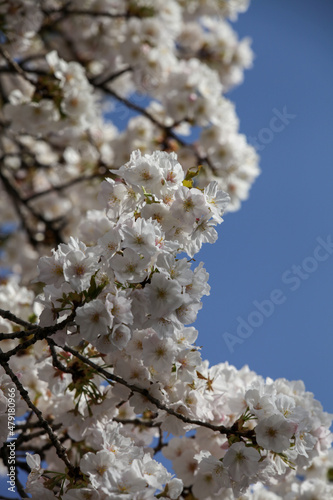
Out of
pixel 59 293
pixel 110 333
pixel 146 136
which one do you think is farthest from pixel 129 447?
pixel 146 136

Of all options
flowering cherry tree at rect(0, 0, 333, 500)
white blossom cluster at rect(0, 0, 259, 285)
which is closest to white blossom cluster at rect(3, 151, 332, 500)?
flowering cherry tree at rect(0, 0, 333, 500)

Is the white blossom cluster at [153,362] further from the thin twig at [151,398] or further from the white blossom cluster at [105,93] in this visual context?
the white blossom cluster at [105,93]

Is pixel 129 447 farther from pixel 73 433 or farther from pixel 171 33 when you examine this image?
pixel 171 33

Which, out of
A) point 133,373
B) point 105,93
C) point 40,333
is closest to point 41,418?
point 40,333

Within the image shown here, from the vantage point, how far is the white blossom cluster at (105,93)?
11.1ft

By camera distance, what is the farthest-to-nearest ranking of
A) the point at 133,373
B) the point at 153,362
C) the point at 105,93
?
the point at 105,93
the point at 133,373
the point at 153,362

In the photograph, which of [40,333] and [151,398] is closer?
[40,333]

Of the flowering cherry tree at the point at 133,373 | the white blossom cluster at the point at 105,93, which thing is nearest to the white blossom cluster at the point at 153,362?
the flowering cherry tree at the point at 133,373

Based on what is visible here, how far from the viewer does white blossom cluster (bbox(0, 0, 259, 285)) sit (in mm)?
3393

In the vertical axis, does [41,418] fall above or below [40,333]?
below

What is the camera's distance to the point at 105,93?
15.4ft

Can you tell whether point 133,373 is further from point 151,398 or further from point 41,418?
point 41,418

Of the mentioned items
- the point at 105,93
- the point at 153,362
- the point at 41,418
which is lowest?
the point at 41,418

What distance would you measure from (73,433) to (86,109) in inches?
83.1
